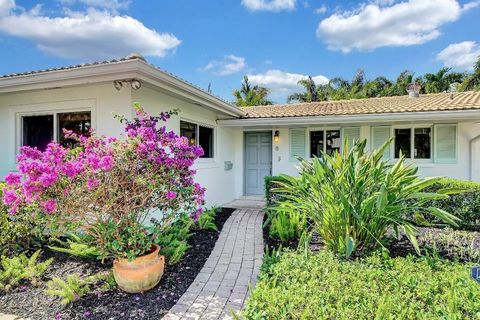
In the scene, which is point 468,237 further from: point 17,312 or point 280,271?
point 17,312

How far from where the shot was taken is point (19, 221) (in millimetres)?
4367

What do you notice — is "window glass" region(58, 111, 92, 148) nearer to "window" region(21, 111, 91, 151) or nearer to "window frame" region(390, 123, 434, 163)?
"window" region(21, 111, 91, 151)

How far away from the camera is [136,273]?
3.41 m

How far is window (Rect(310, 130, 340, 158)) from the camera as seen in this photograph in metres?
9.25

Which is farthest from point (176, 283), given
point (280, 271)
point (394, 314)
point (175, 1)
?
point (175, 1)

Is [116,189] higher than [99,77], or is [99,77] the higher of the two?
[99,77]

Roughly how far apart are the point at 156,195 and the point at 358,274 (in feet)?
8.56

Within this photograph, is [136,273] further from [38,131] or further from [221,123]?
[221,123]

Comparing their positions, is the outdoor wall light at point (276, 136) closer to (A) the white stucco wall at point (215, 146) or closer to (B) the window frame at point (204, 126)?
(A) the white stucco wall at point (215, 146)

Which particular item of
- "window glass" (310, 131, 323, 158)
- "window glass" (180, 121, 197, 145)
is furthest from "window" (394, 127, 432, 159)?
"window glass" (180, 121, 197, 145)

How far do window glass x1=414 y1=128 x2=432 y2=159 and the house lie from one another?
3 centimetres

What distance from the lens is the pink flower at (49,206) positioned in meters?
3.08

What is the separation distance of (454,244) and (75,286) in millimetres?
5565

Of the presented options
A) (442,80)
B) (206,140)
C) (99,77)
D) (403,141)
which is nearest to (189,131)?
(206,140)
